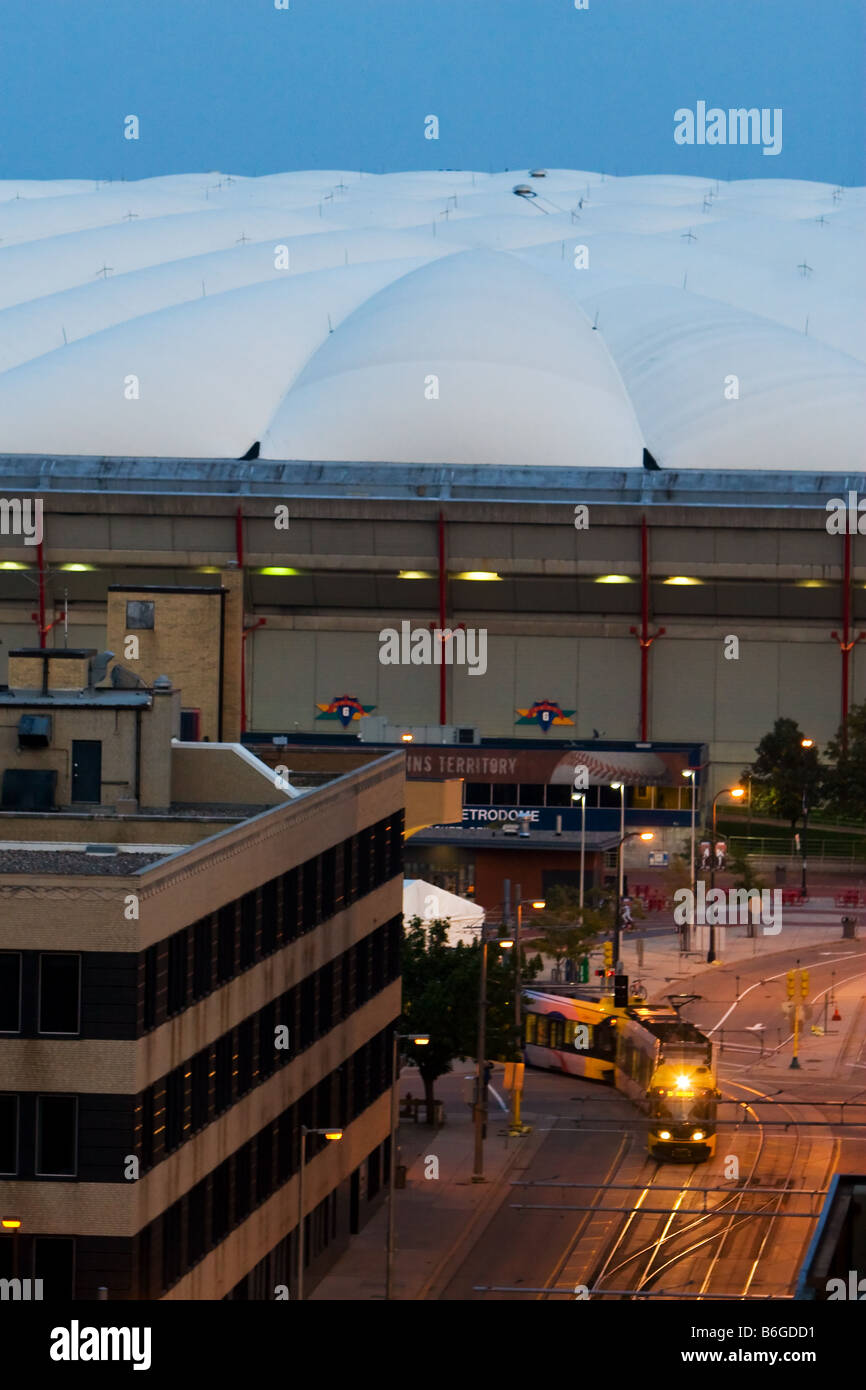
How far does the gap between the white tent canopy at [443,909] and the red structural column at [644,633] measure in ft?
87.5

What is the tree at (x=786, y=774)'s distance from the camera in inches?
3469

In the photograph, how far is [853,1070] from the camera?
5534cm

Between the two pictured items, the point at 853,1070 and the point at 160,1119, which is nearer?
the point at 160,1119

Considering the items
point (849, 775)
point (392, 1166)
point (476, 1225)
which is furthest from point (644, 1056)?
point (849, 775)

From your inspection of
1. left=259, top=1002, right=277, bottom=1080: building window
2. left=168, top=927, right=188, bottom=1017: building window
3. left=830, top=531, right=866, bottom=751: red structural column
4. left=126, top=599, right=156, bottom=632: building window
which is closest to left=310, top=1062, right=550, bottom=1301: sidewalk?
left=259, top=1002, right=277, bottom=1080: building window

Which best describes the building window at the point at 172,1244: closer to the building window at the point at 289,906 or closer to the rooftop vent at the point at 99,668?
the building window at the point at 289,906

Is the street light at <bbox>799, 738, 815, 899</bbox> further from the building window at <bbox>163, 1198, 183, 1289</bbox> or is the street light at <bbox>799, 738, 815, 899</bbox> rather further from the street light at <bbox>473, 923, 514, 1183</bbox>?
the building window at <bbox>163, 1198, 183, 1289</bbox>


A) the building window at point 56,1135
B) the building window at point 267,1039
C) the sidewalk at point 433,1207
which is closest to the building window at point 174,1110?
the building window at point 56,1135

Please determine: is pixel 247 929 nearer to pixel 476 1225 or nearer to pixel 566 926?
pixel 476 1225

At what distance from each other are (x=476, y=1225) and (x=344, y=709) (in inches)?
2167
